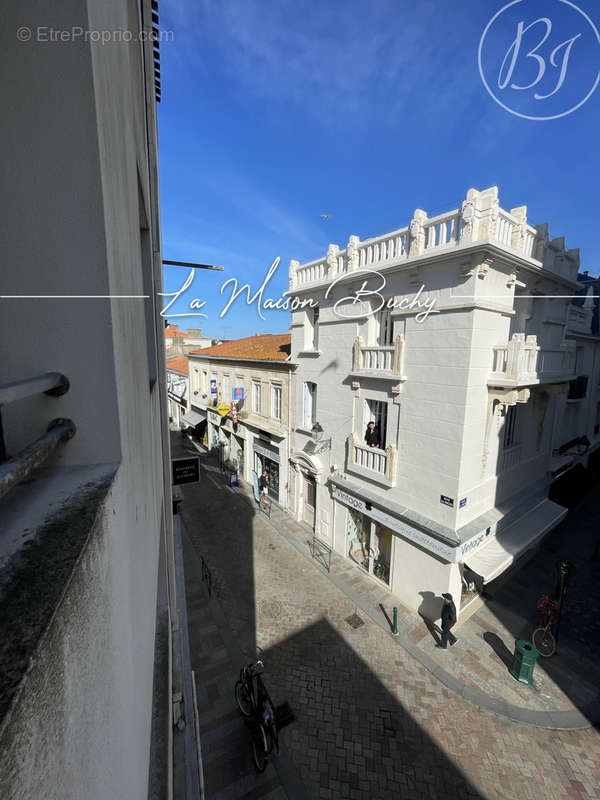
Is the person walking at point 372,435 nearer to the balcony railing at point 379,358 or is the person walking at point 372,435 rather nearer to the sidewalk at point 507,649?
the balcony railing at point 379,358

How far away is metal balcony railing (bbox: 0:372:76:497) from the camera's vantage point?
0.70 metres

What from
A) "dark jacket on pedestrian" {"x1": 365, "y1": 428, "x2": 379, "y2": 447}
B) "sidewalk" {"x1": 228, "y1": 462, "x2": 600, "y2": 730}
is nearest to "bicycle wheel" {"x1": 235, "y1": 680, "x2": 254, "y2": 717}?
"sidewalk" {"x1": 228, "y1": 462, "x2": 600, "y2": 730}

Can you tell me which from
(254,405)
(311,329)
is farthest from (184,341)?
A: (311,329)

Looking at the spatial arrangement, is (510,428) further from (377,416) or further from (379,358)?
(379,358)

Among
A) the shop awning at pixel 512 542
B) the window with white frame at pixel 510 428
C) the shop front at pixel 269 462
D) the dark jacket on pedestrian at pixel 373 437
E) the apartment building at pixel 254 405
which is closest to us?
the shop awning at pixel 512 542

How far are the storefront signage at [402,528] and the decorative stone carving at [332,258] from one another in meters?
6.94

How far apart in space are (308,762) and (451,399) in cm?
733

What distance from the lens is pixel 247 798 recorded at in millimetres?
5586

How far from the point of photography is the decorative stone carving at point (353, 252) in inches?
408

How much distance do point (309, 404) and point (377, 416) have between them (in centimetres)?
349

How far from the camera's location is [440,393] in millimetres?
8320

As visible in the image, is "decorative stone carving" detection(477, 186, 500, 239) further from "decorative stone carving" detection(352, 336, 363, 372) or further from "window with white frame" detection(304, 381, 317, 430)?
"window with white frame" detection(304, 381, 317, 430)

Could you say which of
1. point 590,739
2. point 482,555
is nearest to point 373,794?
point 590,739

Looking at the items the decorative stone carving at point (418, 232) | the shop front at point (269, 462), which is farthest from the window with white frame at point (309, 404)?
the decorative stone carving at point (418, 232)
